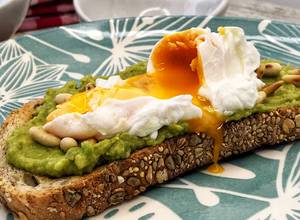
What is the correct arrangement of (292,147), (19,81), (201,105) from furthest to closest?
(19,81), (292,147), (201,105)

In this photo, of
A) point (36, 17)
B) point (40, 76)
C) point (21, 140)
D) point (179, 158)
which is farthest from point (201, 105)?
point (36, 17)

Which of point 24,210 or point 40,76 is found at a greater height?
point 40,76

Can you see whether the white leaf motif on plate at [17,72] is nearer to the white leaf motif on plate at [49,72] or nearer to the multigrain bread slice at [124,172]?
the white leaf motif on plate at [49,72]

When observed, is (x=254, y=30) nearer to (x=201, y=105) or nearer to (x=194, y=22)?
(x=194, y=22)

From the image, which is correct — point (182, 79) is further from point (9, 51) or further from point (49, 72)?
point (9, 51)

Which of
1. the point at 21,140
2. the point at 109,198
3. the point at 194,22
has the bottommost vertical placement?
the point at 109,198

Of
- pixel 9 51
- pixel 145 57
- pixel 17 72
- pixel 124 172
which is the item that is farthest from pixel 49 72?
pixel 124 172

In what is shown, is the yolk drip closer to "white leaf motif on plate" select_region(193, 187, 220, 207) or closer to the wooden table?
"white leaf motif on plate" select_region(193, 187, 220, 207)
